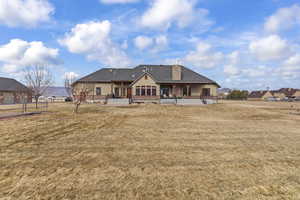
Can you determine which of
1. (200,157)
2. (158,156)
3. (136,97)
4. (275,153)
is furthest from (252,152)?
(136,97)

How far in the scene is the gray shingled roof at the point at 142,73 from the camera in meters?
31.7

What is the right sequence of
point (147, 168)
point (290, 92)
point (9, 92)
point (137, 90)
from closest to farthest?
point (147, 168), point (137, 90), point (9, 92), point (290, 92)

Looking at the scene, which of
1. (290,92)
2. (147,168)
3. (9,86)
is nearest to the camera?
(147,168)

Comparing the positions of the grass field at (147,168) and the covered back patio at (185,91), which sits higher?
the covered back patio at (185,91)

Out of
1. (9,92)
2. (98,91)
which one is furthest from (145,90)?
(9,92)

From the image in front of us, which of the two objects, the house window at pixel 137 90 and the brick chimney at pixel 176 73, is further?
the brick chimney at pixel 176 73

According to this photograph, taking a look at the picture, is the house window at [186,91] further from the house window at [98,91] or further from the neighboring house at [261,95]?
the neighboring house at [261,95]

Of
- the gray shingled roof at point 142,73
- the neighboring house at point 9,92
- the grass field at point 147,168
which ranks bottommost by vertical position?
the grass field at point 147,168

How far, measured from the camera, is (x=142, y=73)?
33.9 meters

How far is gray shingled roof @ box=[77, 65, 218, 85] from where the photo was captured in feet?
104

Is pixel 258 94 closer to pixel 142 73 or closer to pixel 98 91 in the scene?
pixel 142 73

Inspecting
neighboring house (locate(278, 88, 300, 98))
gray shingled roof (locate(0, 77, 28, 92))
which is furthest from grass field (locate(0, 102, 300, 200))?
neighboring house (locate(278, 88, 300, 98))

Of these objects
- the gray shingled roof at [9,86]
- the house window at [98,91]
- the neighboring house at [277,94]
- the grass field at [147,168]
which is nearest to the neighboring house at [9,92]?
the gray shingled roof at [9,86]

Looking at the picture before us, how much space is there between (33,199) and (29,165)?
180cm
